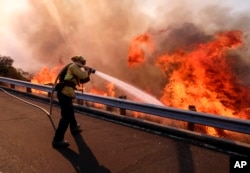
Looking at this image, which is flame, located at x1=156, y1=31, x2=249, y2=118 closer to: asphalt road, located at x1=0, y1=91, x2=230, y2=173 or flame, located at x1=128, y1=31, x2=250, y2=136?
flame, located at x1=128, y1=31, x2=250, y2=136

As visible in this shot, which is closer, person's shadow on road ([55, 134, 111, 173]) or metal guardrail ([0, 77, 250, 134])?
person's shadow on road ([55, 134, 111, 173])

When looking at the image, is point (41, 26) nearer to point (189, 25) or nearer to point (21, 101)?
point (189, 25)

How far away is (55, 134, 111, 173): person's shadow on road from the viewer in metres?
5.60

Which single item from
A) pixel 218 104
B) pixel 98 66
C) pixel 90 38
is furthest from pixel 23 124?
pixel 90 38

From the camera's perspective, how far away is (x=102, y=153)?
20.9 ft

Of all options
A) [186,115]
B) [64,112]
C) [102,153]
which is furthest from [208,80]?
[102,153]

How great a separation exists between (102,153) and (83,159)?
0.44 m

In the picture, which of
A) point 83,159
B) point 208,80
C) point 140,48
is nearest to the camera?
point 83,159

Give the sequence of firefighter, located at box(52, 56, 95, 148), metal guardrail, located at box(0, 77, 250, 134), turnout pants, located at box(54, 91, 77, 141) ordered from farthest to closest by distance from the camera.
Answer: firefighter, located at box(52, 56, 95, 148), turnout pants, located at box(54, 91, 77, 141), metal guardrail, located at box(0, 77, 250, 134)

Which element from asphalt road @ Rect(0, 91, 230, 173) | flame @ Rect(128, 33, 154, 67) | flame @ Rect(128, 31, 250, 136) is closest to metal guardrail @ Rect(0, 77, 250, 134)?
asphalt road @ Rect(0, 91, 230, 173)

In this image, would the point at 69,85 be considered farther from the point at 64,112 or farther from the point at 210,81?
the point at 210,81

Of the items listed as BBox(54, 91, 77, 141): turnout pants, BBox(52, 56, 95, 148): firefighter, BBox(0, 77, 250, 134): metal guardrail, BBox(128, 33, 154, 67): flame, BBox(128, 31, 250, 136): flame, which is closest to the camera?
BBox(0, 77, 250, 134): metal guardrail

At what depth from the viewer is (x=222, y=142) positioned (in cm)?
631

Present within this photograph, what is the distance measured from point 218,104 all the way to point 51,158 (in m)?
Result: 11.2
